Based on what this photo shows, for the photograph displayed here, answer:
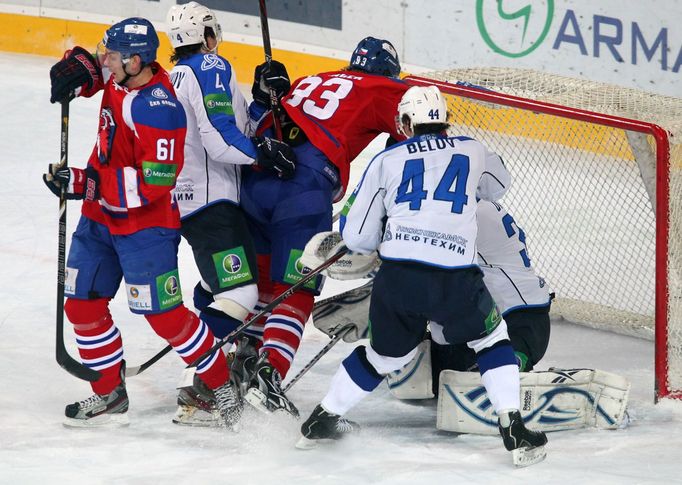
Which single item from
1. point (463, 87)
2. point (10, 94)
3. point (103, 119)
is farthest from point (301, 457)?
point (10, 94)

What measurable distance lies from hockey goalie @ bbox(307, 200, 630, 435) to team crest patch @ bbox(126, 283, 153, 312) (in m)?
0.50

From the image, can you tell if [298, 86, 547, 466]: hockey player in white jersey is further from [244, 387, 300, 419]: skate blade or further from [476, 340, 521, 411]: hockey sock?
[244, 387, 300, 419]: skate blade

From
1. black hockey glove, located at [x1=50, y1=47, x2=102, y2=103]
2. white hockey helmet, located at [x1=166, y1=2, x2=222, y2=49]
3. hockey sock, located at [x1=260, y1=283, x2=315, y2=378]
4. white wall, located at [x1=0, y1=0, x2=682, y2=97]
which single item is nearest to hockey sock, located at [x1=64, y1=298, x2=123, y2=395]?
hockey sock, located at [x1=260, y1=283, x2=315, y2=378]

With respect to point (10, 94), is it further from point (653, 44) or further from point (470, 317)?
point (470, 317)

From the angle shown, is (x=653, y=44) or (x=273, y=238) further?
(x=653, y=44)

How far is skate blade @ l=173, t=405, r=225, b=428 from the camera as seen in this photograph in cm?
387

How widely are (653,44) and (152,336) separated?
9.46 feet

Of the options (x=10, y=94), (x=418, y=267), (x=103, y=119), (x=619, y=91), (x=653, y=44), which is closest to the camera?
(x=418, y=267)

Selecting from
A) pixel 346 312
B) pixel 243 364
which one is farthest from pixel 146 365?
pixel 346 312

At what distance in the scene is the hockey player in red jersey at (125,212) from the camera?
362 centimetres

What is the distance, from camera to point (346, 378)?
359cm

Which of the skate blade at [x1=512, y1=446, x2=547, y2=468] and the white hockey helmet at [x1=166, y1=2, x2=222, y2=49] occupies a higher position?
the white hockey helmet at [x1=166, y1=2, x2=222, y2=49]

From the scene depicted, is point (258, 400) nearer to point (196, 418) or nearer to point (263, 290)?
point (196, 418)

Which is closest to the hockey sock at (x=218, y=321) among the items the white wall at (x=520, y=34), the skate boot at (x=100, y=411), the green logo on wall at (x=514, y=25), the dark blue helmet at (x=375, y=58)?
the skate boot at (x=100, y=411)
